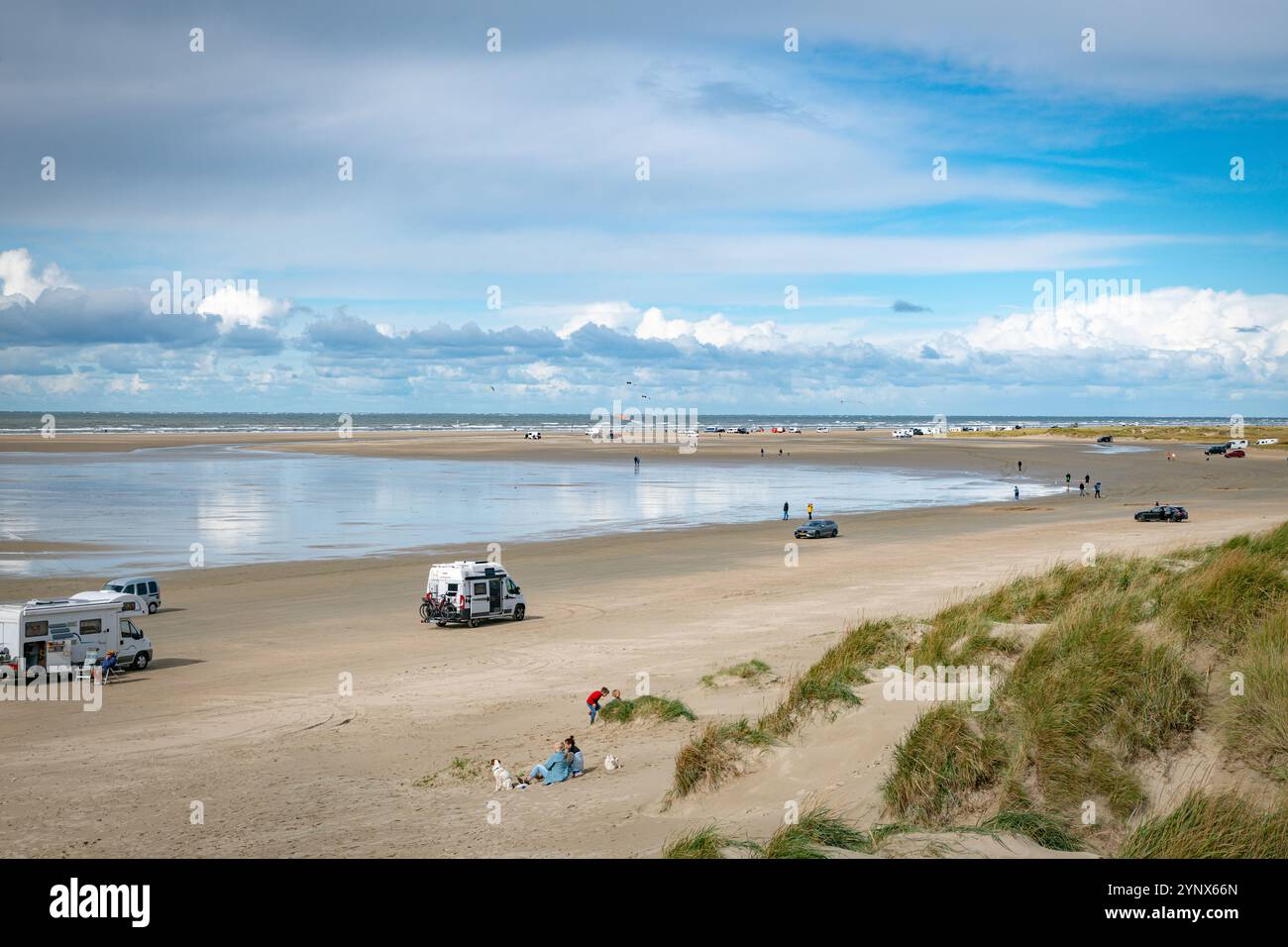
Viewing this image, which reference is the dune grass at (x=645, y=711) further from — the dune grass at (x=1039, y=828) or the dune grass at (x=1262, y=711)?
the dune grass at (x=1262, y=711)

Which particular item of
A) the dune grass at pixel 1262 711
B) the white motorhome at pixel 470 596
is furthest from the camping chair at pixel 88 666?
the dune grass at pixel 1262 711

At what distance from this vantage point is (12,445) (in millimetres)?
137000

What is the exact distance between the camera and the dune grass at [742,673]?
69.6ft

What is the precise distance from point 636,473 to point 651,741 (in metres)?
86.1

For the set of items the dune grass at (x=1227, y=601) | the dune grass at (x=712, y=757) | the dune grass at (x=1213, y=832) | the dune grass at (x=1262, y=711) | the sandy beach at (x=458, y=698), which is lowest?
the sandy beach at (x=458, y=698)

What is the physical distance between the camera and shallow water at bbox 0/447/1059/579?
164 feet

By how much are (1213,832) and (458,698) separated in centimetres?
1668

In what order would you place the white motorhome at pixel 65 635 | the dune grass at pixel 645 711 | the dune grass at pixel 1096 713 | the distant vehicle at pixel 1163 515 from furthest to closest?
the distant vehicle at pixel 1163 515, the white motorhome at pixel 65 635, the dune grass at pixel 645 711, the dune grass at pixel 1096 713

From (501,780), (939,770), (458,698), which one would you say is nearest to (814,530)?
(458,698)

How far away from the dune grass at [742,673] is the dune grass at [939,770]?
31.1ft

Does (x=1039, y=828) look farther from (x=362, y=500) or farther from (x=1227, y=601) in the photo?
(x=362, y=500)

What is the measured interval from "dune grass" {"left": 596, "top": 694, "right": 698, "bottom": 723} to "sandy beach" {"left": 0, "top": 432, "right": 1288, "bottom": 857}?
0.31m
